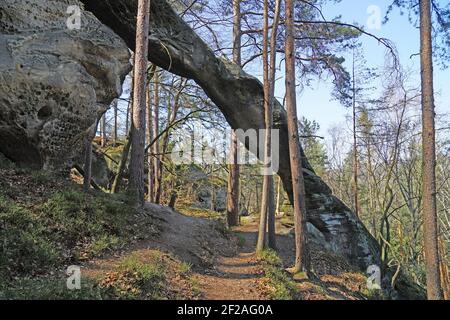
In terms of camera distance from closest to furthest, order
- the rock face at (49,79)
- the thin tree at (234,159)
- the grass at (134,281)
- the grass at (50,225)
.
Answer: the grass at (134,281) < the grass at (50,225) < the rock face at (49,79) < the thin tree at (234,159)

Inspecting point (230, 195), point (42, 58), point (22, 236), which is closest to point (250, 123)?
point (230, 195)

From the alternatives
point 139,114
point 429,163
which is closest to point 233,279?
point 139,114

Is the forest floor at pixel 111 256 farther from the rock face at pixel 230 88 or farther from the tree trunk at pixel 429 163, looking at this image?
the rock face at pixel 230 88

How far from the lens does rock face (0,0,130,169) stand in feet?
27.2

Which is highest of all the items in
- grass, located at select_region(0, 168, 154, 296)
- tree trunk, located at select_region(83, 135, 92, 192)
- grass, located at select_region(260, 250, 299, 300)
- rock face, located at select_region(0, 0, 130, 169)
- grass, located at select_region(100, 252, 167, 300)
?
rock face, located at select_region(0, 0, 130, 169)

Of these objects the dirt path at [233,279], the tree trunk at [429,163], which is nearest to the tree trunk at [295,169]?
the dirt path at [233,279]

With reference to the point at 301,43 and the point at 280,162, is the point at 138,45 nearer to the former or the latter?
the point at 301,43

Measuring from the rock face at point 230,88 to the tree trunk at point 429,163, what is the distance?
669 centimetres

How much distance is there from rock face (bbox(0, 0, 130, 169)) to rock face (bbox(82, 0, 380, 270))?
1.49 metres

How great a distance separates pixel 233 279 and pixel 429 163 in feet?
17.1

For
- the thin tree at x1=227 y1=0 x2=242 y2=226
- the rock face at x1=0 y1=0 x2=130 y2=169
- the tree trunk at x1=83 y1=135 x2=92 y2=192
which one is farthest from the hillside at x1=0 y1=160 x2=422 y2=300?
the thin tree at x1=227 y1=0 x2=242 y2=226

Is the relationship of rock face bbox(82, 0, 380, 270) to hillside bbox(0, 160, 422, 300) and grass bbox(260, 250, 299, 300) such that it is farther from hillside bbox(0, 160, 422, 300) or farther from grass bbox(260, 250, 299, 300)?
grass bbox(260, 250, 299, 300)

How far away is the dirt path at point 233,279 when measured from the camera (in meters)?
6.52

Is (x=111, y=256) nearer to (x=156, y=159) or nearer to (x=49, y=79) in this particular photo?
(x=49, y=79)
